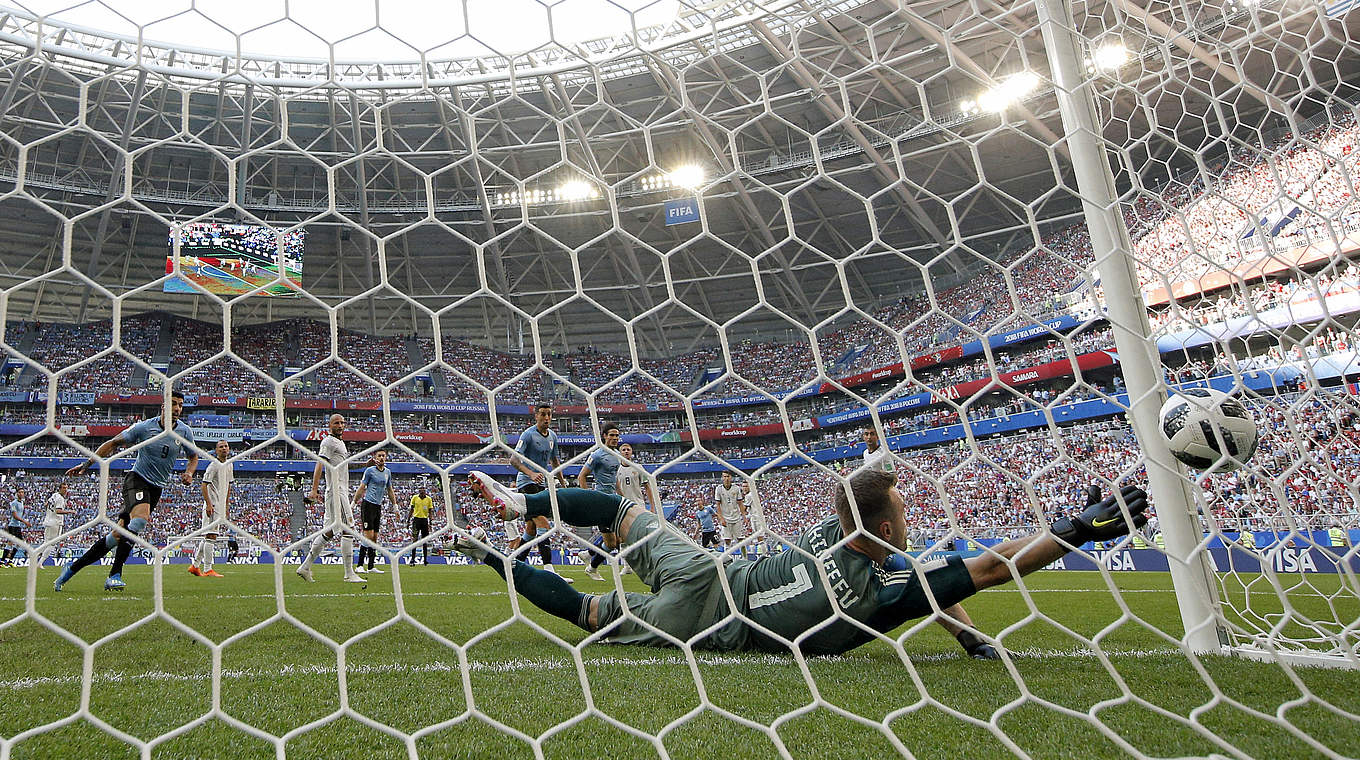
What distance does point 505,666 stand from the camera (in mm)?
2242

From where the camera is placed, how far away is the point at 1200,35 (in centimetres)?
399

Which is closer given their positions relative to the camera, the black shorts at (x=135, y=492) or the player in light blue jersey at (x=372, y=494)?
the black shorts at (x=135, y=492)

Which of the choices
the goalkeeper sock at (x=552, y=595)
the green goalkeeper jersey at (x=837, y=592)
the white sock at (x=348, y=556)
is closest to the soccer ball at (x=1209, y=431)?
the green goalkeeper jersey at (x=837, y=592)

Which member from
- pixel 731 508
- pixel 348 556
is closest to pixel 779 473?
pixel 731 508

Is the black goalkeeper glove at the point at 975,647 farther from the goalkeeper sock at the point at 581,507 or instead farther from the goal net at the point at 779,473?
the goalkeeper sock at the point at 581,507

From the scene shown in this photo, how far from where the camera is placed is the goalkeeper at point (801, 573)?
7.08 ft

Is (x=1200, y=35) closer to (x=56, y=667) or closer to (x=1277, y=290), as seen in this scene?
(x=1277, y=290)

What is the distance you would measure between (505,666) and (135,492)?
3.42 meters

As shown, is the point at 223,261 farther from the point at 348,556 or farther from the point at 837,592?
the point at 348,556

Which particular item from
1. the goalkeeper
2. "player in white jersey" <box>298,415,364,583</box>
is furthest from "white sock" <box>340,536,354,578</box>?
the goalkeeper

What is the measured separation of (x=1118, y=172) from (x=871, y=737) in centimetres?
287

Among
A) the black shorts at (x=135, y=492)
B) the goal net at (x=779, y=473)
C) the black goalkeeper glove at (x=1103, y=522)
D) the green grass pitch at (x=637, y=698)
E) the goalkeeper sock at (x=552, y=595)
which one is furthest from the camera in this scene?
the black shorts at (x=135, y=492)

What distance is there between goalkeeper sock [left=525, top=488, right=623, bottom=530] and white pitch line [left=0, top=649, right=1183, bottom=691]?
1.50ft

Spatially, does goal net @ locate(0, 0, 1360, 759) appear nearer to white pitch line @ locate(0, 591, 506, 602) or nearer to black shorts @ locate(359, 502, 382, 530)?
white pitch line @ locate(0, 591, 506, 602)
